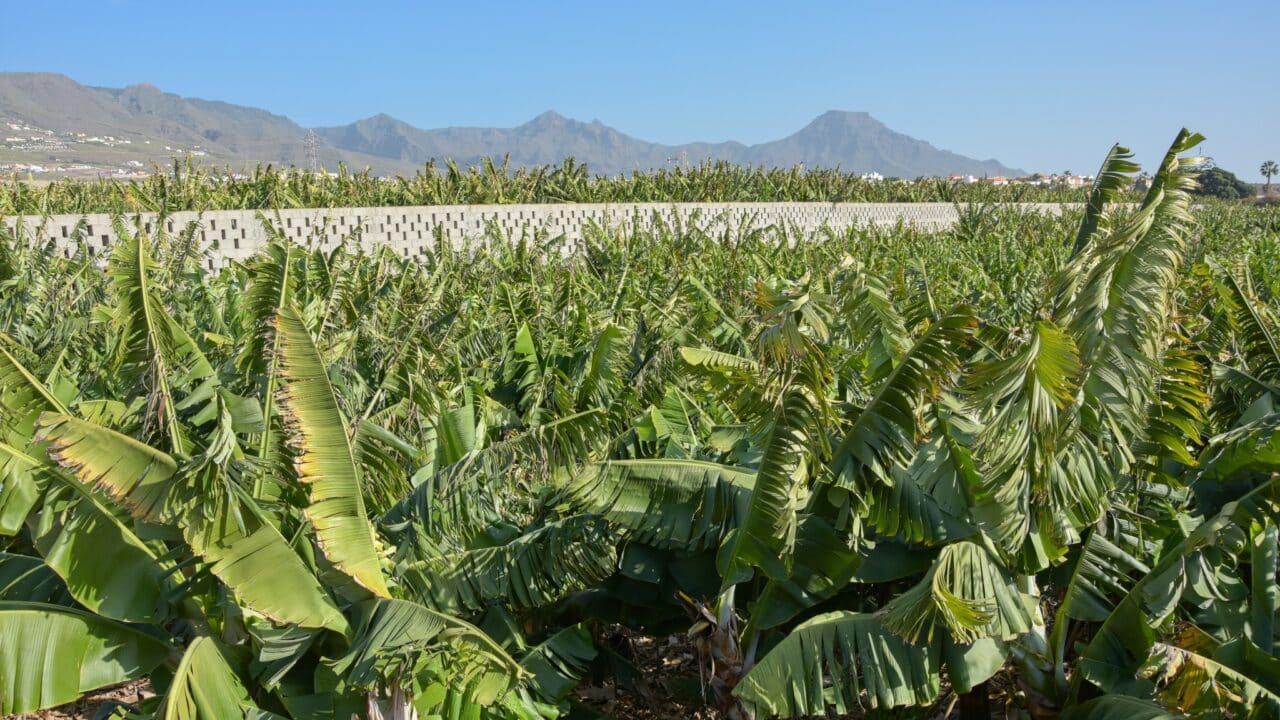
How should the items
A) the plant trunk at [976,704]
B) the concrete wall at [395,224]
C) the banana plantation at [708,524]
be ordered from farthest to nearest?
the concrete wall at [395,224], the plant trunk at [976,704], the banana plantation at [708,524]

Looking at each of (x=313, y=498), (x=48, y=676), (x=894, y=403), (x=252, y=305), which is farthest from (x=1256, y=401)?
(x=48, y=676)

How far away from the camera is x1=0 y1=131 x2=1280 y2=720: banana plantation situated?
12.0 feet

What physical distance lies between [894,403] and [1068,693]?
175 cm

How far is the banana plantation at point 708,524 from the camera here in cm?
365

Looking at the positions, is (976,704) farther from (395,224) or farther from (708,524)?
(395,224)

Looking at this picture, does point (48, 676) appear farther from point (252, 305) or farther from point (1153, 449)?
point (1153, 449)

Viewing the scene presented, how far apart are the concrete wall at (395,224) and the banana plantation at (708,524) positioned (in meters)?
2.98

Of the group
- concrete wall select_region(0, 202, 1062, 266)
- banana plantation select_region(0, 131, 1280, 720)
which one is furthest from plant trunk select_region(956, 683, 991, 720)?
concrete wall select_region(0, 202, 1062, 266)

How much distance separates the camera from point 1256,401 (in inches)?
198

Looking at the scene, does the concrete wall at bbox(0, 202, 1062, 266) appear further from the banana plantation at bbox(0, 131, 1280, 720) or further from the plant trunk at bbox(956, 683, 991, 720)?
the plant trunk at bbox(956, 683, 991, 720)

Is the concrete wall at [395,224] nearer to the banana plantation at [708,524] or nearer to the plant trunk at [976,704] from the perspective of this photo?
the banana plantation at [708,524]

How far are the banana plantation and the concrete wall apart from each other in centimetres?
298

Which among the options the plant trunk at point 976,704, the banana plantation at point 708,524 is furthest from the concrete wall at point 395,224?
the plant trunk at point 976,704

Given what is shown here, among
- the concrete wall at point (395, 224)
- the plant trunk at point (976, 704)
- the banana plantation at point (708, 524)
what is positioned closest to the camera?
the banana plantation at point (708, 524)
